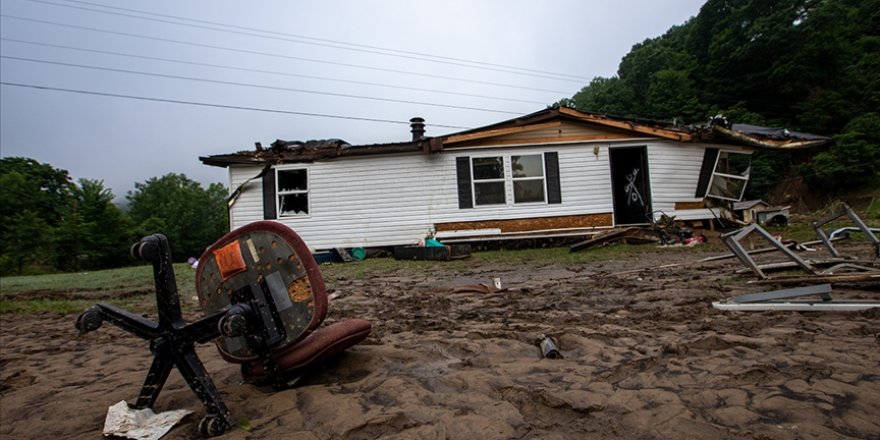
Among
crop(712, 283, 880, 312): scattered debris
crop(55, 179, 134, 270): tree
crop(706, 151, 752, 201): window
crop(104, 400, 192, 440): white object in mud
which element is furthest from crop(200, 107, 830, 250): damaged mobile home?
crop(55, 179, 134, 270): tree

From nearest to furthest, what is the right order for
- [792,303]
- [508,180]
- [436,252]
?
[792,303] < [436,252] < [508,180]

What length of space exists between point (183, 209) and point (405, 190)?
4899cm

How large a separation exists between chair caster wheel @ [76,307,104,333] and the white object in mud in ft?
1.49

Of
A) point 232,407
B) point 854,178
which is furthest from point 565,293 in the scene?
point 854,178

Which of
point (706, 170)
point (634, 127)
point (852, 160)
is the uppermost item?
point (634, 127)

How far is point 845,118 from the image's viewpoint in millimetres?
22594

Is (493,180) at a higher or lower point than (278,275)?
higher

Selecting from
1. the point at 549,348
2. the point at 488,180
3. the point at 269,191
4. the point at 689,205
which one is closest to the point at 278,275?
the point at 549,348

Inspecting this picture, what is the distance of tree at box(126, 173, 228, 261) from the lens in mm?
47312

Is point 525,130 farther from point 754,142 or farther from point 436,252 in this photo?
point 754,142

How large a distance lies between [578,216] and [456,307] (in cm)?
858

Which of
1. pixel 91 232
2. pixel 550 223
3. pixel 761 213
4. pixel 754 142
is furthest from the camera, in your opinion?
pixel 91 232

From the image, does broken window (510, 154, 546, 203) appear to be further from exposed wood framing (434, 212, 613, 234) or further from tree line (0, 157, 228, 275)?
tree line (0, 157, 228, 275)

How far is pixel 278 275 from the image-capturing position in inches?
73.6
